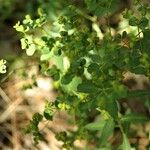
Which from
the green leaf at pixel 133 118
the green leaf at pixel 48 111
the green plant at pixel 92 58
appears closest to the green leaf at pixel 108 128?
the green plant at pixel 92 58

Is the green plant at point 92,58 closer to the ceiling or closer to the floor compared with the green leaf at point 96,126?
closer to the ceiling

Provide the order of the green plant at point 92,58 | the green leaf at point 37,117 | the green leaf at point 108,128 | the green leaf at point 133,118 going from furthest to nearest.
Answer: the green leaf at point 133,118 < the green leaf at point 108,128 < the green leaf at point 37,117 < the green plant at point 92,58

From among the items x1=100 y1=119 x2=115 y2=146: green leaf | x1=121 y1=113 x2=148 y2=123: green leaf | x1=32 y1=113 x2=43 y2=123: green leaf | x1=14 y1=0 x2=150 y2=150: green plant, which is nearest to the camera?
x1=14 y1=0 x2=150 y2=150: green plant

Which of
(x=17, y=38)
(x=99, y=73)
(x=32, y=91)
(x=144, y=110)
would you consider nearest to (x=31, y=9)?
(x=17, y=38)

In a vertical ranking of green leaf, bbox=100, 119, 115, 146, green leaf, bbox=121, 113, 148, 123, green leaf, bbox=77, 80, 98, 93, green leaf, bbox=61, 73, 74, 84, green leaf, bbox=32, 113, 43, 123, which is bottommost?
green leaf, bbox=100, 119, 115, 146

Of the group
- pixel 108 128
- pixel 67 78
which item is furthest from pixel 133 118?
pixel 67 78

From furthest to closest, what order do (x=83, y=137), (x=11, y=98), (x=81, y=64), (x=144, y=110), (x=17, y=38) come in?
(x=17, y=38)
(x=11, y=98)
(x=144, y=110)
(x=83, y=137)
(x=81, y=64)

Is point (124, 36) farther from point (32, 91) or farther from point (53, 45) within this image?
point (32, 91)

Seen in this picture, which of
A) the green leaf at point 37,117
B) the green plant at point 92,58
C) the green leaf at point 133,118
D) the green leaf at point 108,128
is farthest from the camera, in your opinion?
the green leaf at point 133,118

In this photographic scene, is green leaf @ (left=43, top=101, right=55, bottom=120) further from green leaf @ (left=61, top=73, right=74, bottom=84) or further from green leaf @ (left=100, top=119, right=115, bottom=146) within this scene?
green leaf @ (left=100, top=119, right=115, bottom=146)

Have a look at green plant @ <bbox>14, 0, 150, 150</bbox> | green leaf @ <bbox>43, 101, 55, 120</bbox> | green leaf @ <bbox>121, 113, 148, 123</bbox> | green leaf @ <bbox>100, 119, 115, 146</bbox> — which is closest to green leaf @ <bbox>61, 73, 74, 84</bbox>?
green plant @ <bbox>14, 0, 150, 150</bbox>

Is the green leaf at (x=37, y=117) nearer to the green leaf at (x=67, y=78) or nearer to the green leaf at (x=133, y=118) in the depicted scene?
the green leaf at (x=67, y=78)
